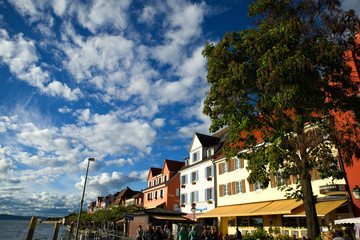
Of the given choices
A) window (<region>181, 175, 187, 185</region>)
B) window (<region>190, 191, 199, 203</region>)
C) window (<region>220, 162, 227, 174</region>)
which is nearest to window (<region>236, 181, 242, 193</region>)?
window (<region>220, 162, 227, 174</region>)

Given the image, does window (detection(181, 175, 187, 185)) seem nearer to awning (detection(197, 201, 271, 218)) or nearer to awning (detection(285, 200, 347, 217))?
awning (detection(197, 201, 271, 218))

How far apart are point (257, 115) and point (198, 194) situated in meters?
24.5

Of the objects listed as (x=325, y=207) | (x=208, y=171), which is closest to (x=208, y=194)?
(x=208, y=171)

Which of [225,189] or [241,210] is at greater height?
[225,189]

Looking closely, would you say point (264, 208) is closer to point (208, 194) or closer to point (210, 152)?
point (208, 194)

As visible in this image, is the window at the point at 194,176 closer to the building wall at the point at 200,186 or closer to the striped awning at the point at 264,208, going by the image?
the building wall at the point at 200,186

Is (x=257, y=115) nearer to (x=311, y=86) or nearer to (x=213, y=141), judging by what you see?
(x=311, y=86)

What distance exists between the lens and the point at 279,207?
20.4 meters

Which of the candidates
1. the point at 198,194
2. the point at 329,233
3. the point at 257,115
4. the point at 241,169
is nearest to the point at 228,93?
the point at 257,115

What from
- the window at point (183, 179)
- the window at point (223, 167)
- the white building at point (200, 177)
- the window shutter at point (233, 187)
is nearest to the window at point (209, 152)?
the white building at point (200, 177)

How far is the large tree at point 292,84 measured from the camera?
11359 mm

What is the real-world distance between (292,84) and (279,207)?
12.7 meters

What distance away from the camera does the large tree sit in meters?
11.4

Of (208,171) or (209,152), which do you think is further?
(209,152)
